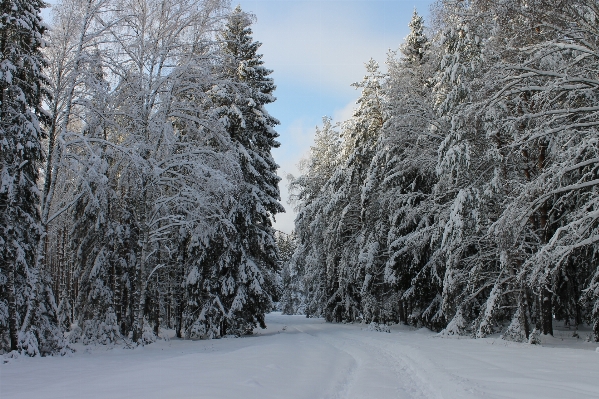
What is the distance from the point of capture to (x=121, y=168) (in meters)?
15.3

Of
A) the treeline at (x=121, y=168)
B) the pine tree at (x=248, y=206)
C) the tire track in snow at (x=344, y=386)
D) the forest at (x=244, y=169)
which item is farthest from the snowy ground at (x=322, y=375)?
the pine tree at (x=248, y=206)

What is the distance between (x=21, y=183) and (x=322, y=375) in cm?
1040

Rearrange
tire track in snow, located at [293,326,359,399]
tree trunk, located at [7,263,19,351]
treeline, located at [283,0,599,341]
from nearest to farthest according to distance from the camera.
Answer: tire track in snow, located at [293,326,359,399] → treeline, located at [283,0,599,341] → tree trunk, located at [7,263,19,351]

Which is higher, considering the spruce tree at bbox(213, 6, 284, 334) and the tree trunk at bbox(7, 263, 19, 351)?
the spruce tree at bbox(213, 6, 284, 334)

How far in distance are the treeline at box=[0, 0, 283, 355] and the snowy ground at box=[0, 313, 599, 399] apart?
325 cm

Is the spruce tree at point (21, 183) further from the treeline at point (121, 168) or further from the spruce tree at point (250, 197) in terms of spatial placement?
the spruce tree at point (250, 197)

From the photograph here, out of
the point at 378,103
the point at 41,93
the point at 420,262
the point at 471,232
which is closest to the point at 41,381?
the point at 41,93

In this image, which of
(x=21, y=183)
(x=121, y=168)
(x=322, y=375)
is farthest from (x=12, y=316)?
(x=322, y=375)

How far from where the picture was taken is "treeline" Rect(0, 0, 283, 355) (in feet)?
41.3

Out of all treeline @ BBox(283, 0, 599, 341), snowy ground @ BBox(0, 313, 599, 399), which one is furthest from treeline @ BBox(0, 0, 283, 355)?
treeline @ BBox(283, 0, 599, 341)

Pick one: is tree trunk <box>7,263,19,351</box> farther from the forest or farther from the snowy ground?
the snowy ground

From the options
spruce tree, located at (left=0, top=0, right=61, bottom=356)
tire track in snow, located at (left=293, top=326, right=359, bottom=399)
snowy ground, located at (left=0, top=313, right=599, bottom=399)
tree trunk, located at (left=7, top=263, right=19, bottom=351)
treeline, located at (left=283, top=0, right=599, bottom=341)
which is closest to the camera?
snowy ground, located at (left=0, top=313, right=599, bottom=399)

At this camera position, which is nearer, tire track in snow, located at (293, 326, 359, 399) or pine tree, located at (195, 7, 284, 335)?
tire track in snow, located at (293, 326, 359, 399)

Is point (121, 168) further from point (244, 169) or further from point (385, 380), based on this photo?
point (385, 380)
